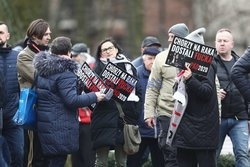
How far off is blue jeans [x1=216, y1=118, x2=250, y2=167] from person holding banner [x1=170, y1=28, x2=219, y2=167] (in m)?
1.26

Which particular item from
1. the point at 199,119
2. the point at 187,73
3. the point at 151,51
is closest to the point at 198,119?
the point at 199,119

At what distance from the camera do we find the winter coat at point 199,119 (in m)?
11.4

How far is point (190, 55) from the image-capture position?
11523mm

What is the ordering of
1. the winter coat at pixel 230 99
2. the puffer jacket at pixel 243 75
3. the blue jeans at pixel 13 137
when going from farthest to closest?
the winter coat at pixel 230 99, the blue jeans at pixel 13 137, the puffer jacket at pixel 243 75

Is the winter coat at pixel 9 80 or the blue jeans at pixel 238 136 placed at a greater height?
the winter coat at pixel 9 80

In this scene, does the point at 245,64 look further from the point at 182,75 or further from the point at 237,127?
the point at 237,127

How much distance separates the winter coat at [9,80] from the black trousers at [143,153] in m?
2.26

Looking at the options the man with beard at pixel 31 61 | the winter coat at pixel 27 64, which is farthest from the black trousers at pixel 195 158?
the winter coat at pixel 27 64

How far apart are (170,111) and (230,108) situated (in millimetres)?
Answer: 848

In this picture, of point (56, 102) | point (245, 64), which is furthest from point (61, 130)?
point (245, 64)

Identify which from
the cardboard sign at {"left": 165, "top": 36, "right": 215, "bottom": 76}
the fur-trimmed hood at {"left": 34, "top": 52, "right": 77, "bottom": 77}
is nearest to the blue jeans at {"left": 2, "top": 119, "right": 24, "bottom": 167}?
the fur-trimmed hood at {"left": 34, "top": 52, "right": 77, "bottom": 77}

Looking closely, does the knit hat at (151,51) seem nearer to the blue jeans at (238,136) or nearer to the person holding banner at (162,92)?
the person holding banner at (162,92)

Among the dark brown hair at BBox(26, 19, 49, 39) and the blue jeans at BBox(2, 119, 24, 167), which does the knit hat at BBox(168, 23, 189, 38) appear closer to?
the dark brown hair at BBox(26, 19, 49, 39)

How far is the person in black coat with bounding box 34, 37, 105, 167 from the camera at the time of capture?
11.8 metres
